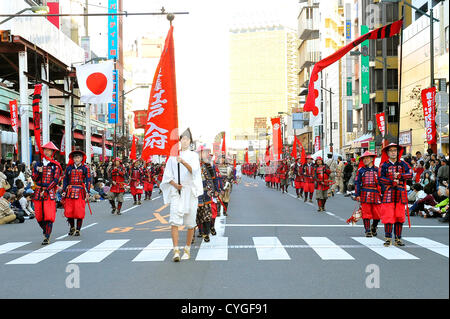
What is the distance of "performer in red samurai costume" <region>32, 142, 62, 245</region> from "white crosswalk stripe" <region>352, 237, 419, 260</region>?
597 centimetres

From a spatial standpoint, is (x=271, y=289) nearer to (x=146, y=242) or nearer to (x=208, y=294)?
(x=208, y=294)

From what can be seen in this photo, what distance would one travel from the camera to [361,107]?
2218 inches

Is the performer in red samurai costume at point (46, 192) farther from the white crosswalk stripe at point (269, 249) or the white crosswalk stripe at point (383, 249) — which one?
the white crosswalk stripe at point (383, 249)

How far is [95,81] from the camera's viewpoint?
2773 cm

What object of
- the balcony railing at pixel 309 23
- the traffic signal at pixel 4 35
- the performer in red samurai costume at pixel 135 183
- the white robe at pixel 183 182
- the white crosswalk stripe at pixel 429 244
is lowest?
the white crosswalk stripe at pixel 429 244

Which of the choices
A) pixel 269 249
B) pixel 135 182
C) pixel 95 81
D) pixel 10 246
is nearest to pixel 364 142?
pixel 95 81

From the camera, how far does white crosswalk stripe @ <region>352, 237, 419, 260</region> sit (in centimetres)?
892

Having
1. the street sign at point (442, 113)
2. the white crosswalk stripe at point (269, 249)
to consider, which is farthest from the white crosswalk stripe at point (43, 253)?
the street sign at point (442, 113)

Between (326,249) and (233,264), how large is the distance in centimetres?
215

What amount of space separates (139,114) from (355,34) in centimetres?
3475

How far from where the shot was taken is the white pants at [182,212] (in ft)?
28.6

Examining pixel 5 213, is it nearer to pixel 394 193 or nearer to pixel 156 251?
pixel 156 251

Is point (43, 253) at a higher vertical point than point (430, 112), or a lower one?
lower

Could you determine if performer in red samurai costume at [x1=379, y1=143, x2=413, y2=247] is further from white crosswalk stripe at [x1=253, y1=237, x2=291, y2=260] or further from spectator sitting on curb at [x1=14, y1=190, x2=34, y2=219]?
spectator sitting on curb at [x1=14, y1=190, x2=34, y2=219]
